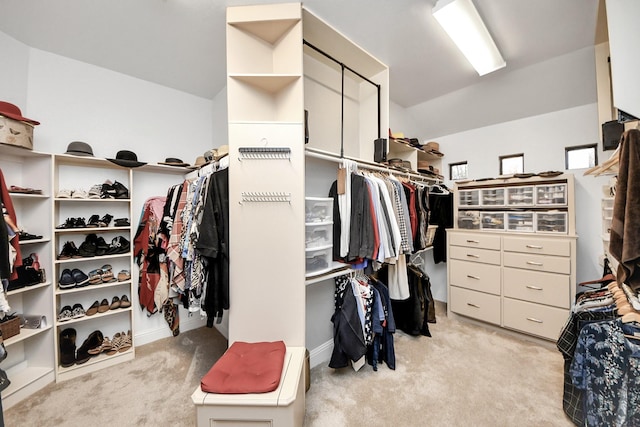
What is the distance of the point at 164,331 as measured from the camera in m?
2.43

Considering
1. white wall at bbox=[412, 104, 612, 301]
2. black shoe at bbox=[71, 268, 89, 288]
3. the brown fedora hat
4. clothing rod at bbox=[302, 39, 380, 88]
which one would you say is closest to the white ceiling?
clothing rod at bbox=[302, 39, 380, 88]

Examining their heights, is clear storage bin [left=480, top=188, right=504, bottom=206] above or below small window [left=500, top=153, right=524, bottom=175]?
below

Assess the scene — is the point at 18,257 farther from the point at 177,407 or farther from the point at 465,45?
the point at 465,45

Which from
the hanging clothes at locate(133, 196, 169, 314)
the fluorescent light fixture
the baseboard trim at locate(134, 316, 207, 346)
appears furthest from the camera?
the baseboard trim at locate(134, 316, 207, 346)

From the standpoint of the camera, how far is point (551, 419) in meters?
1.44

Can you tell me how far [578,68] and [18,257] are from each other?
4.61 metres

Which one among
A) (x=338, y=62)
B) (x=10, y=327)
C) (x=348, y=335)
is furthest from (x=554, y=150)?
(x=10, y=327)

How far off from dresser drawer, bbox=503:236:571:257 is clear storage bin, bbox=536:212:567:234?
9.8 inches

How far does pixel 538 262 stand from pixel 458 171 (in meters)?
1.52

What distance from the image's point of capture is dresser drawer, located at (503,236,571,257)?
2.10 meters

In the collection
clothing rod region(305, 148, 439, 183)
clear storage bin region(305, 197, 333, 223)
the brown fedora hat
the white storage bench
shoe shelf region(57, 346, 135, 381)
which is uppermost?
the brown fedora hat

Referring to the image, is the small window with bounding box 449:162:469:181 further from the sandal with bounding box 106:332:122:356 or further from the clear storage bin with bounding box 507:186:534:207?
the sandal with bounding box 106:332:122:356

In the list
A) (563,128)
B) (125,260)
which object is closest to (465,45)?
(563,128)

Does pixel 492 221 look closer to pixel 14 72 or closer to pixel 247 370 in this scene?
pixel 247 370
